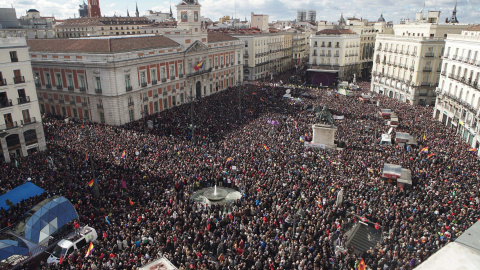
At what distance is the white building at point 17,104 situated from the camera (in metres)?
29.2

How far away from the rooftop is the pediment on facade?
339cm

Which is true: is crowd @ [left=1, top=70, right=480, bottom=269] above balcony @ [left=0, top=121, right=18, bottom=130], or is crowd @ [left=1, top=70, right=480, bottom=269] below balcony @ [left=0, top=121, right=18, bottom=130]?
below

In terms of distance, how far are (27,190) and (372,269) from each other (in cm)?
2039

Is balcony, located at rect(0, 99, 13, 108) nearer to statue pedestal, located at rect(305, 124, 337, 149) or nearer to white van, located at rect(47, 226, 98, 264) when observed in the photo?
white van, located at rect(47, 226, 98, 264)

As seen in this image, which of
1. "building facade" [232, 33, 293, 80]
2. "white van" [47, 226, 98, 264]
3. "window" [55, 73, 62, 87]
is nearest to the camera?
"white van" [47, 226, 98, 264]

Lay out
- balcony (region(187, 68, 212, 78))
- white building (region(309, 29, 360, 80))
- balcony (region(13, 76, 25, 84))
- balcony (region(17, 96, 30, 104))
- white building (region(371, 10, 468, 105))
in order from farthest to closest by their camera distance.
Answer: white building (region(309, 29, 360, 80)) → balcony (region(187, 68, 212, 78)) → white building (region(371, 10, 468, 105)) → balcony (region(17, 96, 30, 104)) → balcony (region(13, 76, 25, 84))

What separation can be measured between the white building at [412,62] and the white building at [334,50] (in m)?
10.0

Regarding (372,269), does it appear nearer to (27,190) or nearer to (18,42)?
(27,190)

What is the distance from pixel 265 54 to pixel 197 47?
31393mm

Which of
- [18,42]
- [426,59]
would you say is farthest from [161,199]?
[426,59]

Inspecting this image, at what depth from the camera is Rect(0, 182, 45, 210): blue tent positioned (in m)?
20.5

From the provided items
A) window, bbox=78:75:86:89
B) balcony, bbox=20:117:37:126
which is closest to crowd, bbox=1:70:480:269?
balcony, bbox=20:117:37:126

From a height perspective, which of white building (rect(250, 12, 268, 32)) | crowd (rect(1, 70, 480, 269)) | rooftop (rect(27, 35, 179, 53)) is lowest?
crowd (rect(1, 70, 480, 269))

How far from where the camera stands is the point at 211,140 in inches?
1282
